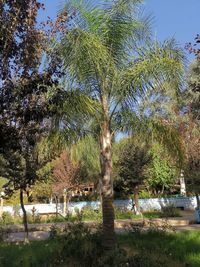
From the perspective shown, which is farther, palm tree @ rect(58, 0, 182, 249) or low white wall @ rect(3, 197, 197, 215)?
low white wall @ rect(3, 197, 197, 215)

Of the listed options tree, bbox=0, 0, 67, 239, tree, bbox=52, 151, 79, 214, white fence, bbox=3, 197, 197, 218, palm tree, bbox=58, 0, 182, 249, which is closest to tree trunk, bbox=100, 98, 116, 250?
palm tree, bbox=58, 0, 182, 249

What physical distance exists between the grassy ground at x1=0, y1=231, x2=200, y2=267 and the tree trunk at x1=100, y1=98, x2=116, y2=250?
0.32 metres

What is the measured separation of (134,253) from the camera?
A: 9.14 metres

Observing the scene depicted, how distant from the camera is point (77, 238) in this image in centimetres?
922

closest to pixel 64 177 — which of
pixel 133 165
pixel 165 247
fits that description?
pixel 133 165

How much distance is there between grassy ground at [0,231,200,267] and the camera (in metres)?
8.40

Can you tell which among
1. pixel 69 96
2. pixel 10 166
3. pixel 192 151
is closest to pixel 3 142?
pixel 69 96

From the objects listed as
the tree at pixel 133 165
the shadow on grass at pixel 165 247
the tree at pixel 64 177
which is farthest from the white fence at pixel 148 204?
the shadow on grass at pixel 165 247

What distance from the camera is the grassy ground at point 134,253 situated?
840 centimetres

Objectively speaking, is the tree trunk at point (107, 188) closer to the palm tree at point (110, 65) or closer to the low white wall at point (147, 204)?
the palm tree at point (110, 65)

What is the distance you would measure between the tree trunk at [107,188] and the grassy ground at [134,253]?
1.04 feet

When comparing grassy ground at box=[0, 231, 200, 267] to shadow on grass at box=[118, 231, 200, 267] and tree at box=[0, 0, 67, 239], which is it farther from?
tree at box=[0, 0, 67, 239]

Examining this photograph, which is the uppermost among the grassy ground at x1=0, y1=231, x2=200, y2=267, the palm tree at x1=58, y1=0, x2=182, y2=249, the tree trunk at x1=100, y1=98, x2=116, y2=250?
the palm tree at x1=58, y1=0, x2=182, y2=249

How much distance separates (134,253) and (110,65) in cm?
412
